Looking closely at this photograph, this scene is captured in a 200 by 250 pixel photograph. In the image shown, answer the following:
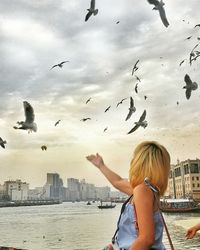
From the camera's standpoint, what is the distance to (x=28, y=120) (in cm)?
1484

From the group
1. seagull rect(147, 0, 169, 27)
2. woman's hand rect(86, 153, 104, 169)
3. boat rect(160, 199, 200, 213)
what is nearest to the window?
boat rect(160, 199, 200, 213)

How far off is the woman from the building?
131 meters

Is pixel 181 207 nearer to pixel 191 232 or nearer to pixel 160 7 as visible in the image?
pixel 160 7

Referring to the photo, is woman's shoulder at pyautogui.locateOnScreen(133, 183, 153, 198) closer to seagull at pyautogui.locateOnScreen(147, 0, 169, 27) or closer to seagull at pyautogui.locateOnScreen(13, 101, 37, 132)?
seagull at pyautogui.locateOnScreen(147, 0, 169, 27)

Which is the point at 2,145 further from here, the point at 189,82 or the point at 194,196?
the point at 194,196

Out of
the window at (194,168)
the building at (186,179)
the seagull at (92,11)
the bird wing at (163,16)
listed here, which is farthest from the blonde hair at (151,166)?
the window at (194,168)

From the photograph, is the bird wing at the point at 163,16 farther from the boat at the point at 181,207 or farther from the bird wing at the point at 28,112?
the boat at the point at 181,207

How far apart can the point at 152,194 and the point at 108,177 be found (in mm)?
1060

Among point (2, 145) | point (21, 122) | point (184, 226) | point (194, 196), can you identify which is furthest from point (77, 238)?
point (194, 196)

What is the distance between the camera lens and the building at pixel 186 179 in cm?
13588

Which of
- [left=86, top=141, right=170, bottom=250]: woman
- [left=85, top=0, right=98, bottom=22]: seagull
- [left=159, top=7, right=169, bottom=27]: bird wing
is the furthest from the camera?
[left=85, top=0, right=98, bottom=22]: seagull

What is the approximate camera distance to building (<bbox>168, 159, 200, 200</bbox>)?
13588cm

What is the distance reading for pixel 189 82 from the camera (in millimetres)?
14867

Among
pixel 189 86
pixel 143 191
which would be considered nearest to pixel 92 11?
pixel 189 86
